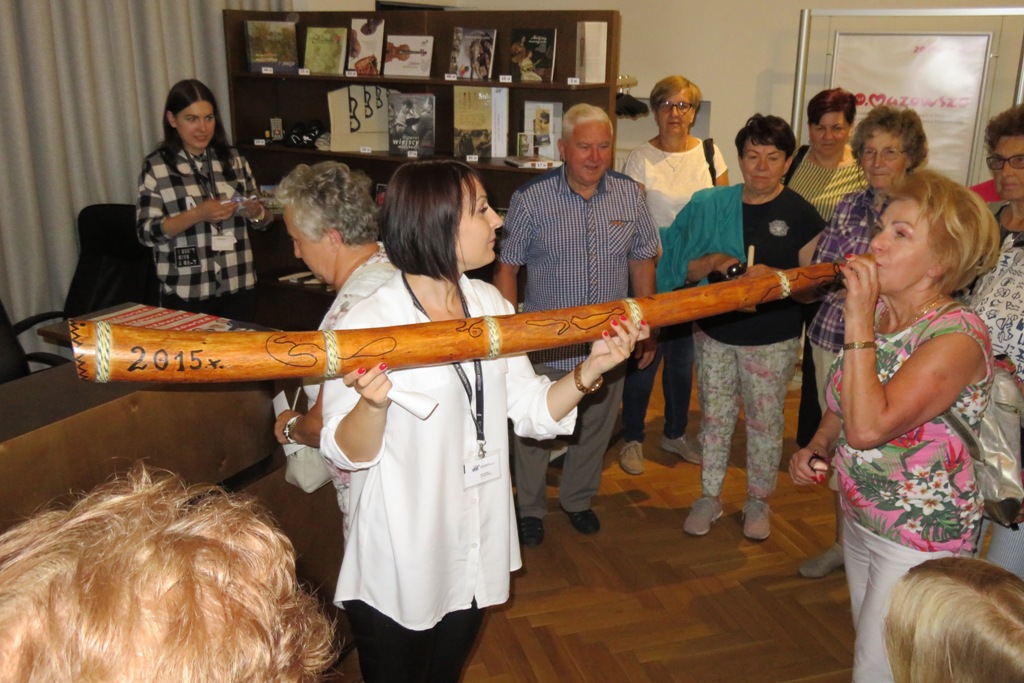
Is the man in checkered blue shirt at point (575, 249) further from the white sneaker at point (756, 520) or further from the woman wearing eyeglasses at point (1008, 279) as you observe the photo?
the woman wearing eyeglasses at point (1008, 279)

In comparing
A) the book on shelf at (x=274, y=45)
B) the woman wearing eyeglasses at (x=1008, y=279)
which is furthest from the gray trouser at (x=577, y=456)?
the book on shelf at (x=274, y=45)

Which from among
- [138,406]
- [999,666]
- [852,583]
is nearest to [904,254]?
[852,583]

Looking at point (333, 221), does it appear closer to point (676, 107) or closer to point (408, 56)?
point (676, 107)

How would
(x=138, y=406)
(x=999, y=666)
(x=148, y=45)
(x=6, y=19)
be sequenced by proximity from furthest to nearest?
1. (x=148, y=45)
2. (x=6, y=19)
3. (x=138, y=406)
4. (x=999, y=666)

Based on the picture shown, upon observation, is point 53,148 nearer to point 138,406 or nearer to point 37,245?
point 37,245

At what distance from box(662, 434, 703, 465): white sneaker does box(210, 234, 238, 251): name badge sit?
2.37 metres

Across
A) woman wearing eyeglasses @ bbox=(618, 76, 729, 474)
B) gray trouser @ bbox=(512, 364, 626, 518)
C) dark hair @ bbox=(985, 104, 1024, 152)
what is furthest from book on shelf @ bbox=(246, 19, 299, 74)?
dark hair @ bbox=(985, 104, 1024, 152)

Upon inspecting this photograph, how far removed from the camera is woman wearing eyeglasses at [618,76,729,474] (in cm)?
405

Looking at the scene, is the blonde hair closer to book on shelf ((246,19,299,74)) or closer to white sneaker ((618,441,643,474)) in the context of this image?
white sneaker ((618,441,643,474))

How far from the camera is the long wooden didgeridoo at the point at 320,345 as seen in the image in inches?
52.2

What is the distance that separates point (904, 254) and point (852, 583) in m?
0.81

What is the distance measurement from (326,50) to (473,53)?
112cm

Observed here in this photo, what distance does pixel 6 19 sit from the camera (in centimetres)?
392

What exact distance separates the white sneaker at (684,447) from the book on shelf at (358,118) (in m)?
2.48
